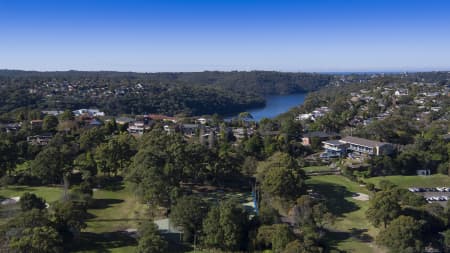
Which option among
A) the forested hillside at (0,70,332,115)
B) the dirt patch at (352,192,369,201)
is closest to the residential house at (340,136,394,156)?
the dirt patch at (352,192,369,201)

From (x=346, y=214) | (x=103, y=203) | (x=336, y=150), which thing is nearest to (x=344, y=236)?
(x=346, y=214)

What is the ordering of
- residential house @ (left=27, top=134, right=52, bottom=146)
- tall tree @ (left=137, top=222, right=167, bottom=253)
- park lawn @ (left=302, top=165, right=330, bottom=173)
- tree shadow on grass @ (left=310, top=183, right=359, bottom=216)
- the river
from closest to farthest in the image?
tall tree @ (left=137, top=222, right=167, bottom=253) → tree shadow on grass @ (left=310, top=183, right=359, bottom=216) → park lawn @ (left=302, top=165, right=330, bottom=173) → residential house @ (left=27, top=134, right=52, bottom=146) → the river

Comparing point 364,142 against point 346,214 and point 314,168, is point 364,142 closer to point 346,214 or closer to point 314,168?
point 314,168

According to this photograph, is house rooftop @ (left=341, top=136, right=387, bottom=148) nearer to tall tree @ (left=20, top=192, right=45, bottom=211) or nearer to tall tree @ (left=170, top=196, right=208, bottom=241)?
tall tree @ (left=170, top=196, right=208, bottom=241)

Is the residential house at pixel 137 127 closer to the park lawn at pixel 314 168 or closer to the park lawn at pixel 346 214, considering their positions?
the park lawn at pixel 314 168

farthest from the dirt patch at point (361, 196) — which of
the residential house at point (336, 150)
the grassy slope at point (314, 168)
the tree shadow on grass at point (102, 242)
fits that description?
the tree shadow on grass at point (102, 242)

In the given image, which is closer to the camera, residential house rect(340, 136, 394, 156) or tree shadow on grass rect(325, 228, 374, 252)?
tree shadow on grass rect(325, 228, 374, 252)
